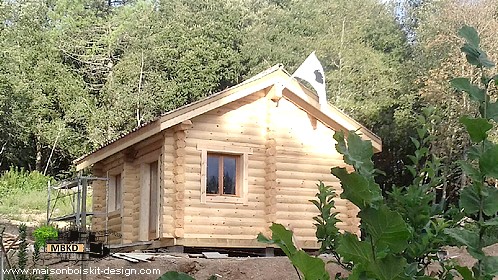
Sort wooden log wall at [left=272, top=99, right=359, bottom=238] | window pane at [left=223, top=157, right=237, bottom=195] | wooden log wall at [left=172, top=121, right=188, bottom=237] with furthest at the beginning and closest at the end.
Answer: wooden log wall at [left=272, top=99, right=359, bottom=238] → window pane at [left=223, top=157, right=237, bottom=195] → wooden log wall at [left=172, top=121, right=188, bottom=237]

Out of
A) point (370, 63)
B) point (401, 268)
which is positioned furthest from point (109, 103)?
point (401, 268)

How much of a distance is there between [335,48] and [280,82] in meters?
18.9

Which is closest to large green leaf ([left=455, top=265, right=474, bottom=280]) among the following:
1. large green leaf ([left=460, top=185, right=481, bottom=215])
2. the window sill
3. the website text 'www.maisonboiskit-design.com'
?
large green leaf ([left=460, top=185, right=481, bottom=215])

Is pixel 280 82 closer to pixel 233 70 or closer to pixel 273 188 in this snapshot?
pixel 273 188

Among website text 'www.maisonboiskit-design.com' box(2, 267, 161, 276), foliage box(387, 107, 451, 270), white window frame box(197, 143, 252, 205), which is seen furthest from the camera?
white window frame box(197, 143, 252, 205)

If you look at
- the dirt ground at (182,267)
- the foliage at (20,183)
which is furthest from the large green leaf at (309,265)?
the foliage at (20,183)

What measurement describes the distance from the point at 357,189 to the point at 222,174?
40.2 feet

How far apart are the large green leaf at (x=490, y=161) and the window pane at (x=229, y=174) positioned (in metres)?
12.2

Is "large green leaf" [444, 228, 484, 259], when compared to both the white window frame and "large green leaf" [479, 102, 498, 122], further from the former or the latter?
the white window frame

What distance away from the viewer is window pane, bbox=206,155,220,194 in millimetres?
13236

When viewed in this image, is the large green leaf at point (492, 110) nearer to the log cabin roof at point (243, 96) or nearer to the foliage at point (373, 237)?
the foliage at point (373, 237)

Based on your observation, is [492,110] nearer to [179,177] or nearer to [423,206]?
[423,206]

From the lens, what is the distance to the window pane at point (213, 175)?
521 inches

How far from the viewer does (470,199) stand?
1.29 meters
